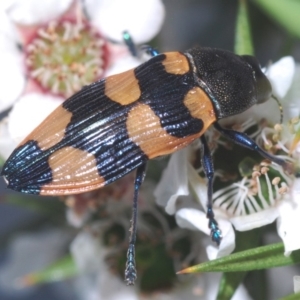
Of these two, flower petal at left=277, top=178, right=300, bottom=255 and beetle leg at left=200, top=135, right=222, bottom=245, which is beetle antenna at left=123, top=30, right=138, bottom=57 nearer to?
beetle leg at left=200, top=135, right=222, bottom=245

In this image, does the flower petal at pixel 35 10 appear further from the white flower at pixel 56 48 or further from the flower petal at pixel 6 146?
the flower petal at pixel 6 146

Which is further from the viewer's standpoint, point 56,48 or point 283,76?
point 56,48

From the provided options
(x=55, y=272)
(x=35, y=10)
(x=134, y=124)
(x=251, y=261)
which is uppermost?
(x=35, y=10)

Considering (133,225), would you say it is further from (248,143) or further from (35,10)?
(35,10)

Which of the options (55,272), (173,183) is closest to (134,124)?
(173,183)

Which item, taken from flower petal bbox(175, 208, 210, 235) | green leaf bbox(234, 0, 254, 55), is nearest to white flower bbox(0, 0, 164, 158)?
green leaf bbox(234, 0, 254, 55)

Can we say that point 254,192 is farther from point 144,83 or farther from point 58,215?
point 58,215
